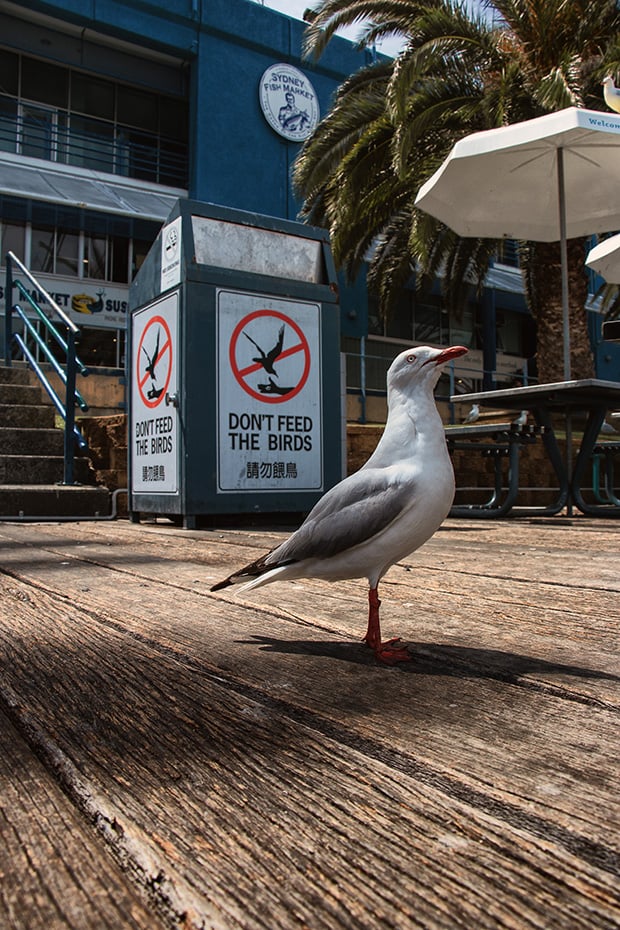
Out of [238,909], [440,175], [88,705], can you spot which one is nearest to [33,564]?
[88,705]

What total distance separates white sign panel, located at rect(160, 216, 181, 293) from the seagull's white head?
3.26 m

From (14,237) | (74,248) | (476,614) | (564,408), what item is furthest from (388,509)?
(74,248)

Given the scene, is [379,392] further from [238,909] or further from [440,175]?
[238,909]

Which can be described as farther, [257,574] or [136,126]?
[136,126]

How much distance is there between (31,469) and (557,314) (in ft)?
23.9

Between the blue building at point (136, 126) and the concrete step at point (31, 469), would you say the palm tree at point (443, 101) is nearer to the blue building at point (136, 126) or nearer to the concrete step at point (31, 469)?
the blue building at point (136, 126)

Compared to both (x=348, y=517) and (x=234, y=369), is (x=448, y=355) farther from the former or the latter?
(x=234, y=369)

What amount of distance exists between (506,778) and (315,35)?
12.5 meters

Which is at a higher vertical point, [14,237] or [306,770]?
[14,237]

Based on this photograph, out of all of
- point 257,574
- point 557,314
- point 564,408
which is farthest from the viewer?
point 557,314

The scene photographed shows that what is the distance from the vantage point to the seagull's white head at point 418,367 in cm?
139

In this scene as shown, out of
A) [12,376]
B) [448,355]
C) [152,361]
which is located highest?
[12,376]

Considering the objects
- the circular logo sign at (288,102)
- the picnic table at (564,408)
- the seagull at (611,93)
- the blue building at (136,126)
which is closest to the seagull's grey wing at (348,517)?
the picnic table at (564,408)

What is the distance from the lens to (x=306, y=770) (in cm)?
71
